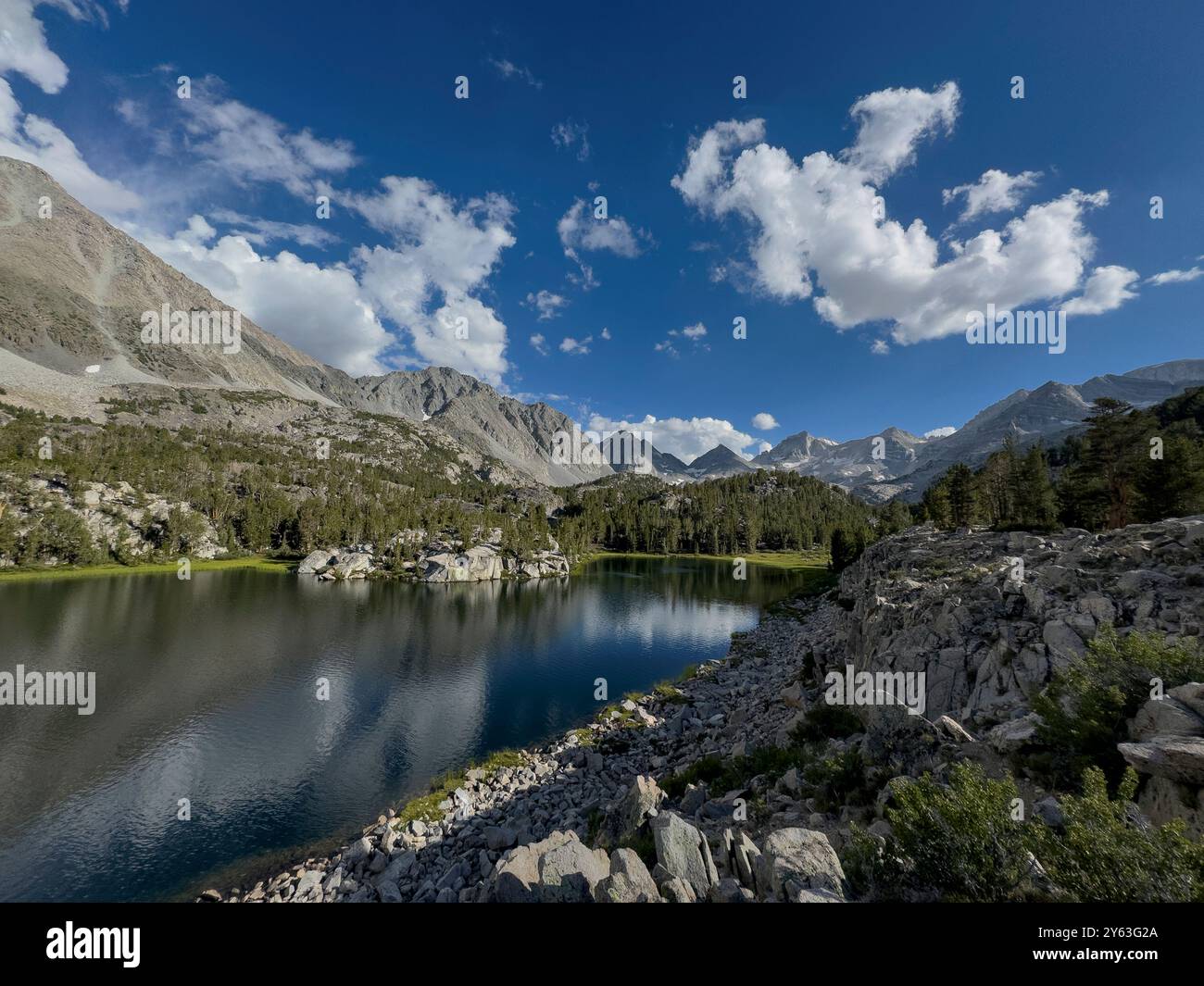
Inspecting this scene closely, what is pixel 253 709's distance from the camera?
3184 centimetres

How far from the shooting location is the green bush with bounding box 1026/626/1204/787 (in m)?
9.19

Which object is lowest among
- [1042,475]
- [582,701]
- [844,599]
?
[582,701]

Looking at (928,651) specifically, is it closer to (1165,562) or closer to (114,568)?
(1165,562)

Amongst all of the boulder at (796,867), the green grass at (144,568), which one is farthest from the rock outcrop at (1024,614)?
the green grass at (144,568)

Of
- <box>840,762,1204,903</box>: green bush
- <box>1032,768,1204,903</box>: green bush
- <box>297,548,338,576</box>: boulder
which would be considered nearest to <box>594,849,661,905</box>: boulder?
<box>840,762,1204,903</box>: green bush

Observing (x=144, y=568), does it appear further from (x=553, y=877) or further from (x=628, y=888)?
(x=628, y=888)

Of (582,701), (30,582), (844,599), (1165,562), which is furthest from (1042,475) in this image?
(30,582)

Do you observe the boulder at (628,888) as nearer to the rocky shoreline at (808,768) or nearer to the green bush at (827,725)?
the rocky shoreline at (808,768)

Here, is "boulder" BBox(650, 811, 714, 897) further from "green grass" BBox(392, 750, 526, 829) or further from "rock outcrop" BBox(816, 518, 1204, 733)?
"green grass" BBox(392, 750, 526, 829)

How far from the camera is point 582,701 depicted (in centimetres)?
3609

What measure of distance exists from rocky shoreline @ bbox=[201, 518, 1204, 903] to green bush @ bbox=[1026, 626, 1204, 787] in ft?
1.64

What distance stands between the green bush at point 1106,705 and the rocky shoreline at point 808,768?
0.50m

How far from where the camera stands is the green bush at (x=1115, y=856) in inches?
206
